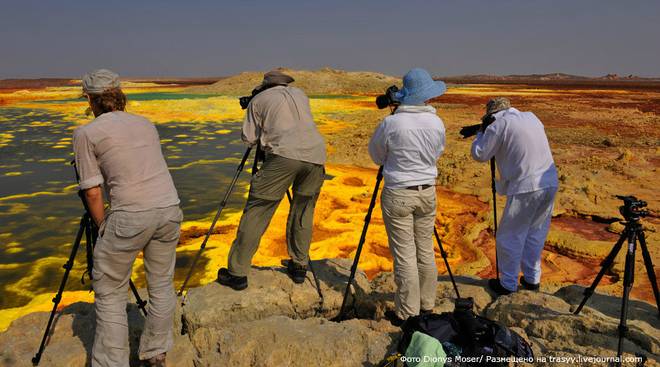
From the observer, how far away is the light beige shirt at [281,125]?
11.1 ft

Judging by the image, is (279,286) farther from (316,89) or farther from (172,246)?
(316,89)

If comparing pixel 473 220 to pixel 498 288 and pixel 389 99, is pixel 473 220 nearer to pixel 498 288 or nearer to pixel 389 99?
pixel 498 288

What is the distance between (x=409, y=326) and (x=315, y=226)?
4.33 m

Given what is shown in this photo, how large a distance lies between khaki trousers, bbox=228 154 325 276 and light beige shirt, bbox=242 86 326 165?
3.3 inches

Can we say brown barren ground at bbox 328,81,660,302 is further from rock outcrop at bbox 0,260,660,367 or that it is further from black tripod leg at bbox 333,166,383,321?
black tripod leg at bbox 333,166,383,321

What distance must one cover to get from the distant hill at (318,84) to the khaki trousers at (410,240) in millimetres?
46467

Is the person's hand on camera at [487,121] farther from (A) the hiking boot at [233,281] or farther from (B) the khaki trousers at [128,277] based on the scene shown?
(B) the khaki trousers at [128,277]

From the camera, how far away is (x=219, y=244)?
649 cm

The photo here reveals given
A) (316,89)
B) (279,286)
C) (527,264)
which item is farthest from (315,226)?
(316,89)

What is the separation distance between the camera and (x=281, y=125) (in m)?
3.39

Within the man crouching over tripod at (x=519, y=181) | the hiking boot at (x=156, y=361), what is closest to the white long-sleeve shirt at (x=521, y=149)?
the man crouching over tripod at (x=519, y=181)

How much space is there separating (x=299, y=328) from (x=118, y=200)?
5.35 feet

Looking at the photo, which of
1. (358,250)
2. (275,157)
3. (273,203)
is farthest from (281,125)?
(358,250)

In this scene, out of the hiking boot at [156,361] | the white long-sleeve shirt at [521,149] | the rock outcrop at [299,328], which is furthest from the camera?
the white long-sleeve shirt at [521,149]
